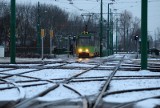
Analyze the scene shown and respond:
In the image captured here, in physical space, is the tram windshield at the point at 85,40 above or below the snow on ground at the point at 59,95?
above

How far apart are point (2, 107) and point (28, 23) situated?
75.6 metres

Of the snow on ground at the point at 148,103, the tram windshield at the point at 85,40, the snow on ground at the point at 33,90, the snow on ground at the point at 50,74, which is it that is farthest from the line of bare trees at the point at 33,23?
the snow on ground at the point at 148,103

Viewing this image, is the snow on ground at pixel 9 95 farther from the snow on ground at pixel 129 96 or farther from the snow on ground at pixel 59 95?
the snow on ground at pixel 129 96

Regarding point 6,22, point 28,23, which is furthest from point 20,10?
point 6,22

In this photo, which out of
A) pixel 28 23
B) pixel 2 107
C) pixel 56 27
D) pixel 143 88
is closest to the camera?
pixel 2 107

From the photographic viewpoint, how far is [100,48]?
59094mm

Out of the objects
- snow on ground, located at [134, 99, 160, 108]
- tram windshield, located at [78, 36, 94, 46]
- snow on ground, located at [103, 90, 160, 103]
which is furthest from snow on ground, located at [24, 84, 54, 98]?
tram windshield, located at [78, 36, 94, 46]

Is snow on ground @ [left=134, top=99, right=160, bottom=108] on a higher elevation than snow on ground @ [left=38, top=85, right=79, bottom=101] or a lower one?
higher

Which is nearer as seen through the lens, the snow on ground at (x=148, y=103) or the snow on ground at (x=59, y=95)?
the snow on ground at (x=148, y=103)

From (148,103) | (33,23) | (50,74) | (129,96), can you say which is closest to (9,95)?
(129,96)

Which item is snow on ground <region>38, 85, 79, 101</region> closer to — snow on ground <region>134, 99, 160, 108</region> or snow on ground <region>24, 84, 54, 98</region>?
snow on ground <region>24, 84, 54, 98</region>

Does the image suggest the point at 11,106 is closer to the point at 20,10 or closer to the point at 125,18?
the point at 20,10

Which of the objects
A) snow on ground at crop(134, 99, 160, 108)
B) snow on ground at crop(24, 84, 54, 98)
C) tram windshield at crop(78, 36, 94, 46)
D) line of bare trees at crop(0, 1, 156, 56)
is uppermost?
line of bare trees at crop(0, 1, 156, 56)

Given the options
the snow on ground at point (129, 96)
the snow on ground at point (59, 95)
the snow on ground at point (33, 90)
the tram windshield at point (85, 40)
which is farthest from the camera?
the tram windshield at point (85, 40)
